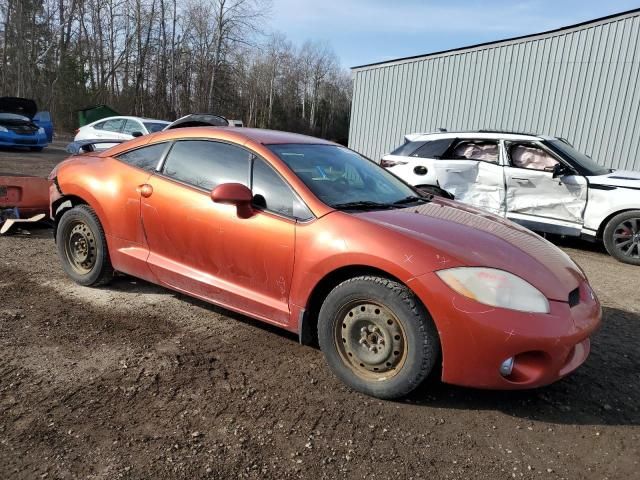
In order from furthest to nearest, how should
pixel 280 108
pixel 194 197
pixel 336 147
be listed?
pixel 280 108, pixel 336 147, pixel 194 197

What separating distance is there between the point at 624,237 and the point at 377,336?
550 cm

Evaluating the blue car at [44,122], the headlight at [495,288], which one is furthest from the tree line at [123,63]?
the headlight at [495,288]

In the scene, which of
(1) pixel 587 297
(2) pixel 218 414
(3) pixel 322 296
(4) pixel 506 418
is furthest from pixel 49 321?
(1) pixel 587 297

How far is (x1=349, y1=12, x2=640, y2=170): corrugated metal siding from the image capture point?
40.4ft

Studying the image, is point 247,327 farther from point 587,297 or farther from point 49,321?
point 587,297

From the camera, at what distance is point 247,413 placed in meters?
2.71

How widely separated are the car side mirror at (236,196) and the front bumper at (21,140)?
→ 15.6 m

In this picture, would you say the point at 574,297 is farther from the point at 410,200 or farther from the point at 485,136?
the point at 485,136

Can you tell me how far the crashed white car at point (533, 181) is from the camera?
22.6 feet

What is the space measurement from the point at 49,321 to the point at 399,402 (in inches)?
102

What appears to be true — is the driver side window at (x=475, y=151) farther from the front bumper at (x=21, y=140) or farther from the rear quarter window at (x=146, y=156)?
the front bumper at (x=21, y=140)

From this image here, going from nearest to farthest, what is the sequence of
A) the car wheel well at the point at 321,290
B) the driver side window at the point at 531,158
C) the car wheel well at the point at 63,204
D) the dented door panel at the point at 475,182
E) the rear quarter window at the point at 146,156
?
1. the car wheel well at the point at 321,290
2. the rear quarter window at the point at 146,156
3. the car wheel well at the point at 63,204
4. the driver side window at the point at 531,158
5. the dented door panel at the point at 475,182

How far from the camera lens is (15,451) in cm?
229

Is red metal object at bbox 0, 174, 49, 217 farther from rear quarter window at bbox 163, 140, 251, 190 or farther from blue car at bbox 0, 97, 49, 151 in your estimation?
blue car at bbox 0, 97, 49, 151
